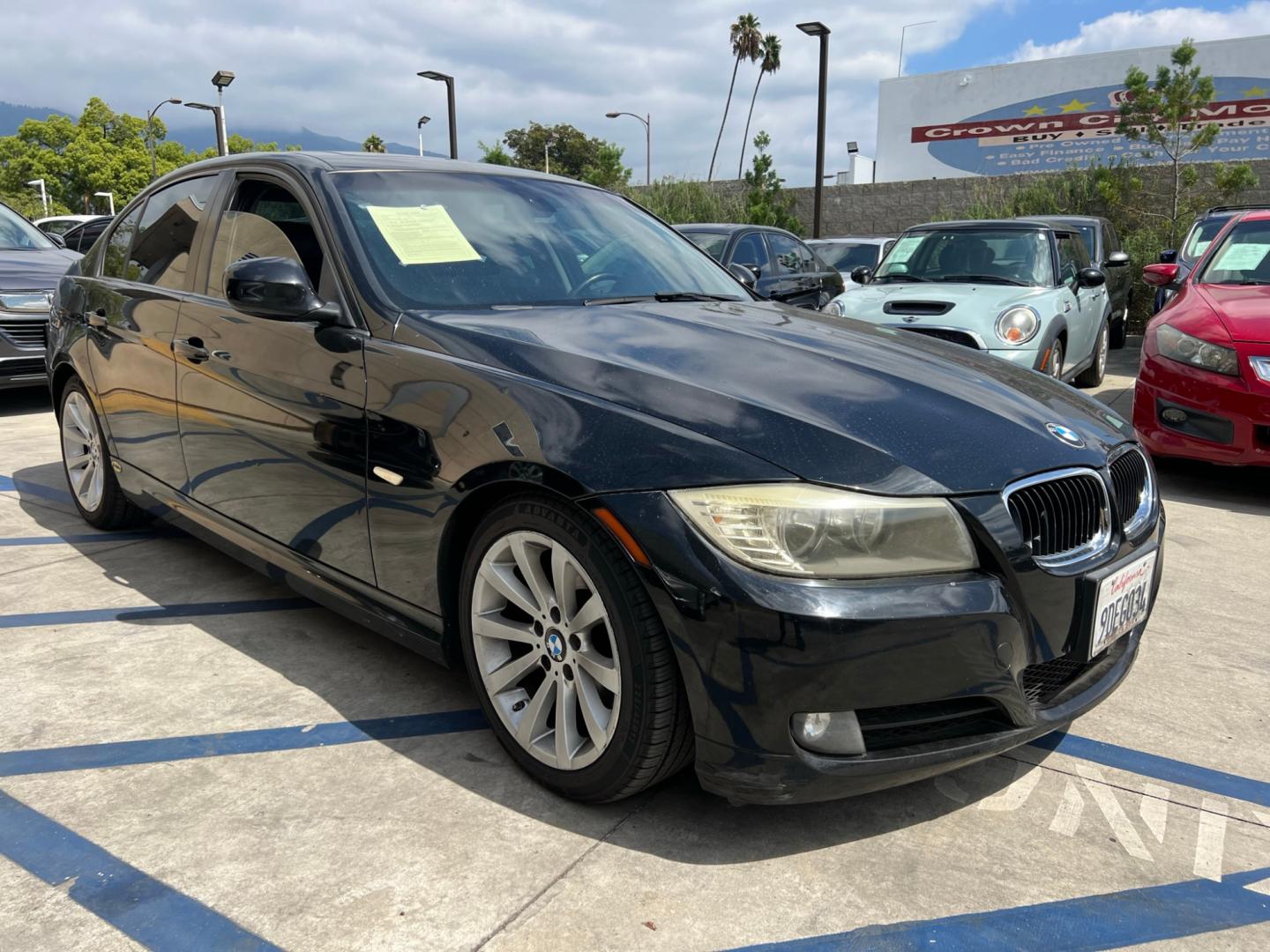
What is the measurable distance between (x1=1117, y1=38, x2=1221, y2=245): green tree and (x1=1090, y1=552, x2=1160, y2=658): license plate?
13.4m

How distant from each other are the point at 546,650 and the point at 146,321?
7.87 ft

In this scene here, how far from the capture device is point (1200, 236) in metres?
8.64

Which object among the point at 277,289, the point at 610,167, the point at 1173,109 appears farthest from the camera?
the point at 610,167

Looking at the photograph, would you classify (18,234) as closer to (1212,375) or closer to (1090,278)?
(1090,278)

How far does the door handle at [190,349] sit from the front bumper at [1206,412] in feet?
14.2

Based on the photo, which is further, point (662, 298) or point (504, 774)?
point (662, 298)

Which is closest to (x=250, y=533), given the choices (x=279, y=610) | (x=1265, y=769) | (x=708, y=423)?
(x=279, y=610)

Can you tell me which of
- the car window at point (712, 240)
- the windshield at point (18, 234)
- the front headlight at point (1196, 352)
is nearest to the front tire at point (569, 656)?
the front headlight at point (1196, 352)

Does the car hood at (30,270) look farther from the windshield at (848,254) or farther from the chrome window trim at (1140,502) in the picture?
the windshield at (848,254)

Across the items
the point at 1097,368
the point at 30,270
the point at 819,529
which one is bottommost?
the point at 1097,368

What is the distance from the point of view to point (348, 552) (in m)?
2.89

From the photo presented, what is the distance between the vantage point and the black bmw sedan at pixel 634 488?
203cm

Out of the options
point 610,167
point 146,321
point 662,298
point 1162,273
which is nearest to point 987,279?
point 1162,273

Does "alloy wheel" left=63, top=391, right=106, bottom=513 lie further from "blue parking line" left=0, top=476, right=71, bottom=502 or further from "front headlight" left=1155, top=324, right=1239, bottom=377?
"front headlight" left=1155, top=324, right=1239, bottom=377
